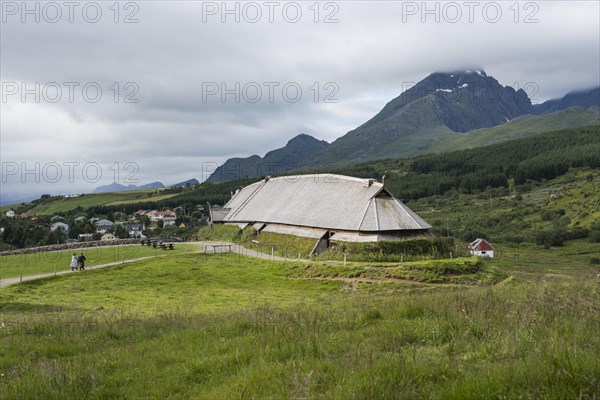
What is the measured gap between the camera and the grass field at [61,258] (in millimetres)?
37250

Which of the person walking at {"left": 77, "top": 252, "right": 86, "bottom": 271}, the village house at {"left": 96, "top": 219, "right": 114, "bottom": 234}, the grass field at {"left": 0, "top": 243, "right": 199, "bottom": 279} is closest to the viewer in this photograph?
the person walking at {"left": 77, "top": 252, "right": 86, "bottom": 271}

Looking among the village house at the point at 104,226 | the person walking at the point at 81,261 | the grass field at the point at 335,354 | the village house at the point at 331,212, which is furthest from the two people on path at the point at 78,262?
the village house at the point at 104,226

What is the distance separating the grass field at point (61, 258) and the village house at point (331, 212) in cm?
1078

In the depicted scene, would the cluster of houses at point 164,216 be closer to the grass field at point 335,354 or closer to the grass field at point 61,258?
the grass field at point 61,258

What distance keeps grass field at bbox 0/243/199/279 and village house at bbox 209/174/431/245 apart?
10776 mm

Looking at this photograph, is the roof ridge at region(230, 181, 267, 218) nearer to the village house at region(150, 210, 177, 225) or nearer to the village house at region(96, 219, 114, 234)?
the village house at region(96, 219, 114, 234)

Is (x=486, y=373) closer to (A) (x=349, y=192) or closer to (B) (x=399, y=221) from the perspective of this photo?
(B) (x=399, y=221)

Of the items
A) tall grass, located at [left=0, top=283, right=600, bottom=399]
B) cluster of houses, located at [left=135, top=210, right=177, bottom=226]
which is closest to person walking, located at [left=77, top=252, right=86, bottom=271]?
tall grass, located at [left=0, top=283, right=600, bottom=399]

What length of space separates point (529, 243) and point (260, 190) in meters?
56.9

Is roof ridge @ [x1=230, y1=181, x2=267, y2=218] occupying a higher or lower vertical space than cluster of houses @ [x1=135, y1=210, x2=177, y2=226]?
higher

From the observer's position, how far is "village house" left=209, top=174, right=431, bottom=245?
41.9m

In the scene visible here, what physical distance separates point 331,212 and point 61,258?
90.3 feet

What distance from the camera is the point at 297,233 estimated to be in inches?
1903

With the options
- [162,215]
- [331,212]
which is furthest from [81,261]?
[162,215]
